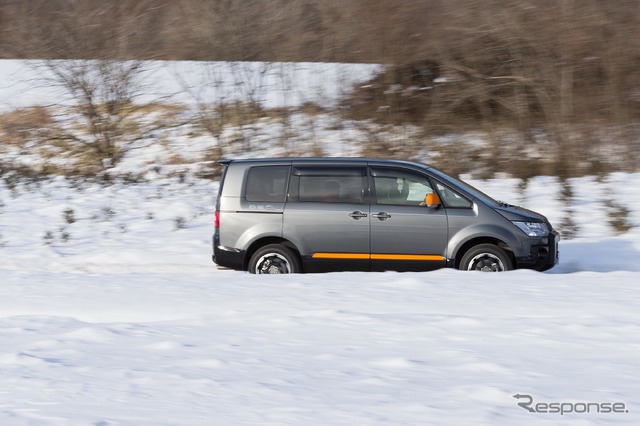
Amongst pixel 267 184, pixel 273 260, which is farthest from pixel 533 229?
pixel 267 184

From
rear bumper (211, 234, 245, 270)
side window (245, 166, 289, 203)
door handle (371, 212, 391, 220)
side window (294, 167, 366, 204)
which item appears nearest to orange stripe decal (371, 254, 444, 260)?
door handle (371, 212, 391, 220)

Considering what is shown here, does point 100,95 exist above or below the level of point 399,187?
above

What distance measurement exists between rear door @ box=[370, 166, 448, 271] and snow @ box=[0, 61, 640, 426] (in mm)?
608

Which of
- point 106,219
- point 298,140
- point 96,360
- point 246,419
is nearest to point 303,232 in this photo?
point 96,360

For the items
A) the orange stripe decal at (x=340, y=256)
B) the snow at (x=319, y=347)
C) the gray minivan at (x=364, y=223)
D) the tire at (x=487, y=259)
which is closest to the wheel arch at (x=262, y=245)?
the gray minivan at (x=364, y=223)

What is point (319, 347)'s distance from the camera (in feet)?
22.9

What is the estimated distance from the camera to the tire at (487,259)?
422 inches

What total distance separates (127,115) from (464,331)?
56.4 ft

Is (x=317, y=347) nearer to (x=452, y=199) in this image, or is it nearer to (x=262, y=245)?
(x=262, y=245)

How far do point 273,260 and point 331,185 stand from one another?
1.11 m

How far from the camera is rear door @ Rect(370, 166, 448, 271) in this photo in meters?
10.7

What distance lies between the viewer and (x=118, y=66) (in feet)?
76.8

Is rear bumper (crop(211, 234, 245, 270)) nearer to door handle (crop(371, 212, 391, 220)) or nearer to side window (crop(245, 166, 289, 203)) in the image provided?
side window (crop(245, 166, 289, 203))

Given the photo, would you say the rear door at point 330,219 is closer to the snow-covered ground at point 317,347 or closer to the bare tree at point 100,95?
the snow-covered ground at point 317,347
